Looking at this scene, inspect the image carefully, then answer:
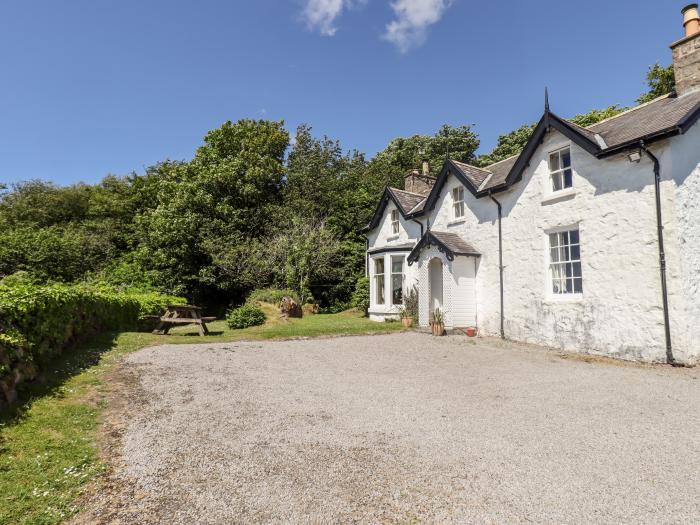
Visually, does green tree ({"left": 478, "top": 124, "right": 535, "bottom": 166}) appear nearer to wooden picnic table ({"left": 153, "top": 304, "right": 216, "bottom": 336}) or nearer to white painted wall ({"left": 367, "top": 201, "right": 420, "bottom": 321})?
white painted wall ({"left": 367, "top": 201, "right": 420, "bottom": 321})

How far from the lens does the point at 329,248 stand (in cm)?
2441

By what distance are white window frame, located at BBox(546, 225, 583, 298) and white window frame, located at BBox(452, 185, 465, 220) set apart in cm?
411

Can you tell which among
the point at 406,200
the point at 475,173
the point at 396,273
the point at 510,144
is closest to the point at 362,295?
the point at 396,273

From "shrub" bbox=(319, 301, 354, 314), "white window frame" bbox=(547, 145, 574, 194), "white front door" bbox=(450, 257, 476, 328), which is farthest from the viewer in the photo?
"shrub" bbox=(319, 301, 354, 314)

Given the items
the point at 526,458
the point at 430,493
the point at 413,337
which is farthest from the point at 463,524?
the point at 413,337

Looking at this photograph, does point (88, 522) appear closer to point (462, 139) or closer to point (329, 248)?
point (329, 248)

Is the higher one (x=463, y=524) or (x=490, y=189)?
(x=490, y=189)

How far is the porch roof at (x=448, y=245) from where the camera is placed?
13.8 meters

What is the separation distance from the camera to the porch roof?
1380 cm

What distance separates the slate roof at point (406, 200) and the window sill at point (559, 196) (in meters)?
7.35

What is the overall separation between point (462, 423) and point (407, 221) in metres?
13.9

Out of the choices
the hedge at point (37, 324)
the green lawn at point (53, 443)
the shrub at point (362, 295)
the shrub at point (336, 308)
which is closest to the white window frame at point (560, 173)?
the shrub at point (362, 295)

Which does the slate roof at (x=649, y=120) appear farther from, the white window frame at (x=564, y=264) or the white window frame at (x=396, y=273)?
the white window frame at (x=396, y=273)

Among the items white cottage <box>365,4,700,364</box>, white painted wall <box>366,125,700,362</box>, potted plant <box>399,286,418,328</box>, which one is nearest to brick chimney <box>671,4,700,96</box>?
white cottage <box>365,4,700,364</box>
